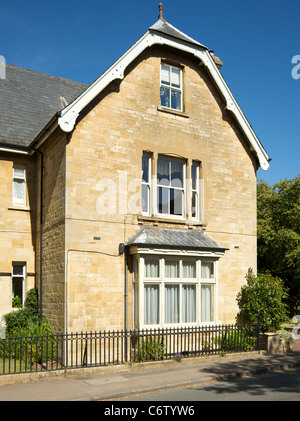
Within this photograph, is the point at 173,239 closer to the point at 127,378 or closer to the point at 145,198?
the point at 145,198

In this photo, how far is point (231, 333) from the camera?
1633cm

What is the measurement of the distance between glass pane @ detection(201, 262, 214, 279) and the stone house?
0.16ft

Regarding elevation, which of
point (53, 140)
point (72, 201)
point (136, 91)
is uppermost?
point (136, 91)

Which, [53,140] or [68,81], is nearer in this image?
[53,140]

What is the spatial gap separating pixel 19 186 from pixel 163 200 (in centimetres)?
557

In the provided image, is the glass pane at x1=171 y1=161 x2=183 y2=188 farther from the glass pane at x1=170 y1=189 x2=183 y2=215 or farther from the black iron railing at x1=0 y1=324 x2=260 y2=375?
the black iron railing at x1=0 y1=324 x2=260 y2=375

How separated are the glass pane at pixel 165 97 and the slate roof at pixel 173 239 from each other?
4880mm

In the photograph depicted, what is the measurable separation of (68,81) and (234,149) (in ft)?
29.4

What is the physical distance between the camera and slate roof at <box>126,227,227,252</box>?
15.4 metres

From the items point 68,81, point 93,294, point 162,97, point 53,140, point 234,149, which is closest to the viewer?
point 93,294

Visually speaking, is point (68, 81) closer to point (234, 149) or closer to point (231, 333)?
point (234, 149)

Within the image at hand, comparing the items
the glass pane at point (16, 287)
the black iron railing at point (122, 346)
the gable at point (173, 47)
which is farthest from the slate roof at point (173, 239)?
the glass pane at point (16, 287)
